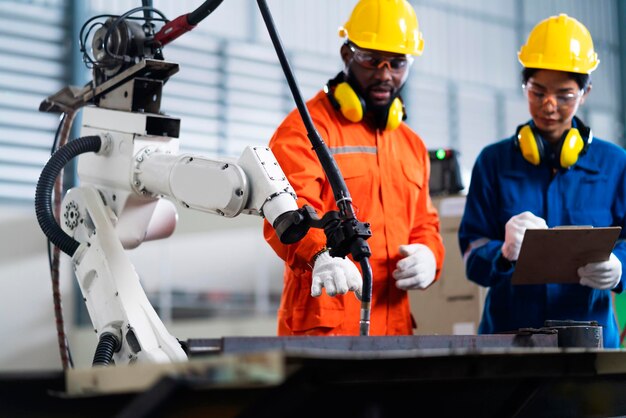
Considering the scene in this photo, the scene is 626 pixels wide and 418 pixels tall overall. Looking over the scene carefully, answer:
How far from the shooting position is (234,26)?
6312 millimetres

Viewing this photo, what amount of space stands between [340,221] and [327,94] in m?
0.95

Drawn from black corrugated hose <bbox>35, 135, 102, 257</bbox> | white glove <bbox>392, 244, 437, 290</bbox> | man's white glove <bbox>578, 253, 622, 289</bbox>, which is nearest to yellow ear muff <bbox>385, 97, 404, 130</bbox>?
white glove <bbox>392, 244, 437, 290</bbox>

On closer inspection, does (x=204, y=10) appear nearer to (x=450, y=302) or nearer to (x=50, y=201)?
(x=50, y=201)

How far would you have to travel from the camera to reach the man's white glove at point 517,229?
7.95 ft

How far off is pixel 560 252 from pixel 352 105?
0.64 metres

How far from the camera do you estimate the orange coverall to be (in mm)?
2256

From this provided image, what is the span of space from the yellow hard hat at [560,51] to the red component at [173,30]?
1.12m

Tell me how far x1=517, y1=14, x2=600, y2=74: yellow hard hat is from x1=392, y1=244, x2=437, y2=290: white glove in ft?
2.34

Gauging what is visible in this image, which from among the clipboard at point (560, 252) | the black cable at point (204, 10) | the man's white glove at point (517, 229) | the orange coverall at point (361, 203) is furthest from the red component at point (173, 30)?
the man's white glove at point (517, 229)

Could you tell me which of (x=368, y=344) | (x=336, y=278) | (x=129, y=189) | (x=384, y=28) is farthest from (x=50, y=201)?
(x=384, y=28)

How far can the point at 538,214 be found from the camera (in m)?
2.60

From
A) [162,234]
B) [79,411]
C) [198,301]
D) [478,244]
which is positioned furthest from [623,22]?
[79,411]

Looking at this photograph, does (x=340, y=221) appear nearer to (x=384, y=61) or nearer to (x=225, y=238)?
(x=384, y=61)

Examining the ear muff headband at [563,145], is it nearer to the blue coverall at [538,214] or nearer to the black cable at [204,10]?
the blue coverall at [538,214]
